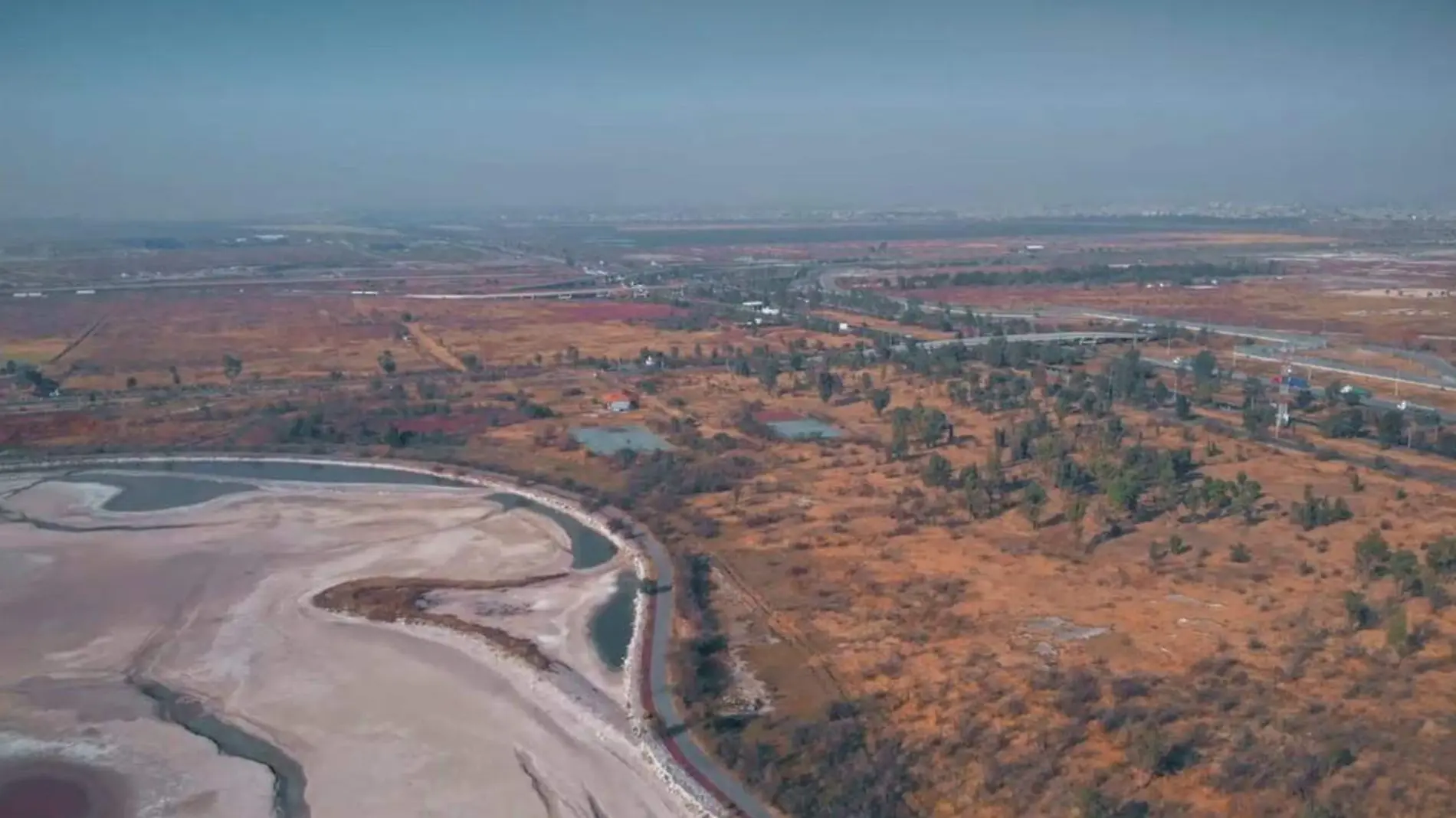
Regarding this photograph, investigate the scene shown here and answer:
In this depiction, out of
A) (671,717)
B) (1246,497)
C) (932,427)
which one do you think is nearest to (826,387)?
(932,427)

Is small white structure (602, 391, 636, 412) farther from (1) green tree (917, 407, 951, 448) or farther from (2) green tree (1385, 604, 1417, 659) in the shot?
(2) green tree (1385, 604, 1417, 659)

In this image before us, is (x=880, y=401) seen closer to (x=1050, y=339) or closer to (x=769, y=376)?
(x=769, y=376)

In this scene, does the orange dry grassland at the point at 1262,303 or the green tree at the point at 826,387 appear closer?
the green tree at the point at 826,387

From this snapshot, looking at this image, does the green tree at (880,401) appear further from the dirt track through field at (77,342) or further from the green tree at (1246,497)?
the dirt track through field at (77,342)

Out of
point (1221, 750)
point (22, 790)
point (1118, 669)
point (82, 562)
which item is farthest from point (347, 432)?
point (1221, 750)

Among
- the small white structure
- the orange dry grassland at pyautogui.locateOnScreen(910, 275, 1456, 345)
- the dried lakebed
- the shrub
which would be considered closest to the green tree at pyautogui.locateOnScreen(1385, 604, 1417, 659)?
the shrub

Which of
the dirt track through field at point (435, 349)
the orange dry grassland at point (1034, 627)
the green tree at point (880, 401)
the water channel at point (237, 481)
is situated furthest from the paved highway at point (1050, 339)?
the water channel at point (237, 481)
